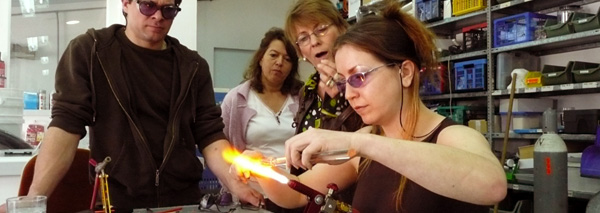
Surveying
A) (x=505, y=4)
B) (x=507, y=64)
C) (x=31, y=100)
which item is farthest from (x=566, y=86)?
(x=31, y=100)

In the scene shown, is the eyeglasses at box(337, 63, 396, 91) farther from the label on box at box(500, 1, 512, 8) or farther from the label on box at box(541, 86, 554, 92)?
the label on box at box(500, 1, 512, 8)

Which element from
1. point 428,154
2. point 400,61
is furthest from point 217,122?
point 428,154

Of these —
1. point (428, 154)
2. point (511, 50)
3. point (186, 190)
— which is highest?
point (511, 50)

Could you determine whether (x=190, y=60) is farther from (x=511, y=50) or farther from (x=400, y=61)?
(x=511, y=50)

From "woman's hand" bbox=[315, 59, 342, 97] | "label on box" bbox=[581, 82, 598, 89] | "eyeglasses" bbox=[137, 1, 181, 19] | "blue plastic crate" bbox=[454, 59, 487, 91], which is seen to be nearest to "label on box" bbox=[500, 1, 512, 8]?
"blue plastic crate" bbox=[454, 59, 487, 91]

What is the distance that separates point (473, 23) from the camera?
455 cm

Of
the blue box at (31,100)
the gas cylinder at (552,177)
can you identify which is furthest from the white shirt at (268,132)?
the blue box at (31,100)

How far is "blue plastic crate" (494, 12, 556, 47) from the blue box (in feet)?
12.3

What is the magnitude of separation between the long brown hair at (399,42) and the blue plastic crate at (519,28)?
2564 millimetres

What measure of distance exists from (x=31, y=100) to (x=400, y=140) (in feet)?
12.2

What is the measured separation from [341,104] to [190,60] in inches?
28.1

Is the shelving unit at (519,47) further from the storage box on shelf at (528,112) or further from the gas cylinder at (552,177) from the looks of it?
the gas cylinder at (552,177)

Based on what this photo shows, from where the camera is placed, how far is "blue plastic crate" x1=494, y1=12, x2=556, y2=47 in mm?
3693

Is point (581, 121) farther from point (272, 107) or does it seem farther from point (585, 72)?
point (272, 107)
